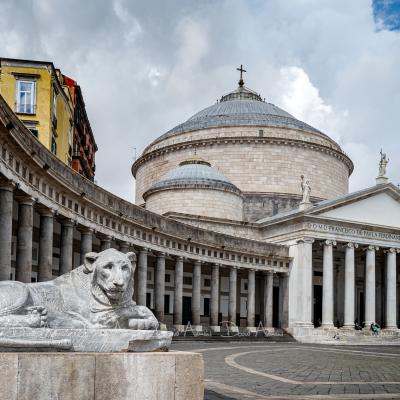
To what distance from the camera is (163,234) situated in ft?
157

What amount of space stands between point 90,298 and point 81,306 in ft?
0.55

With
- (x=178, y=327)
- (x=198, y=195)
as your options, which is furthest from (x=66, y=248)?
(x=198, y=195)

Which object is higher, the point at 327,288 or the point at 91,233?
the point at 91,233

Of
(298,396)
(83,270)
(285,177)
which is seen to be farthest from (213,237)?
(83,270)

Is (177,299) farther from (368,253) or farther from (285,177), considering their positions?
(285,177)

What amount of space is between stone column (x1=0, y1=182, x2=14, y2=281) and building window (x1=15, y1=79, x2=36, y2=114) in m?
19.6

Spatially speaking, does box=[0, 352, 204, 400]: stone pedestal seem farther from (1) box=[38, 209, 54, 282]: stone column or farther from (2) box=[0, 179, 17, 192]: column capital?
(1) box=[38, 209, 54, 282]: stone column

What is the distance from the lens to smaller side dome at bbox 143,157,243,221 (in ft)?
212

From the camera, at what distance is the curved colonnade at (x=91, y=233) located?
28109mm

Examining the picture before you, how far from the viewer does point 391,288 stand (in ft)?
206

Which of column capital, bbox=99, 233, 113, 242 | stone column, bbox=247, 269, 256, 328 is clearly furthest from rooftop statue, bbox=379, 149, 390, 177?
column capital, bbox=99, 233, 113, 242

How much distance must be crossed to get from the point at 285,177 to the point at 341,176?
873 cm

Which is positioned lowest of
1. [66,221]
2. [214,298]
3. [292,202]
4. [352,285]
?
[214,298]

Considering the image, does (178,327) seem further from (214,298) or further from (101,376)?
(101,376)
